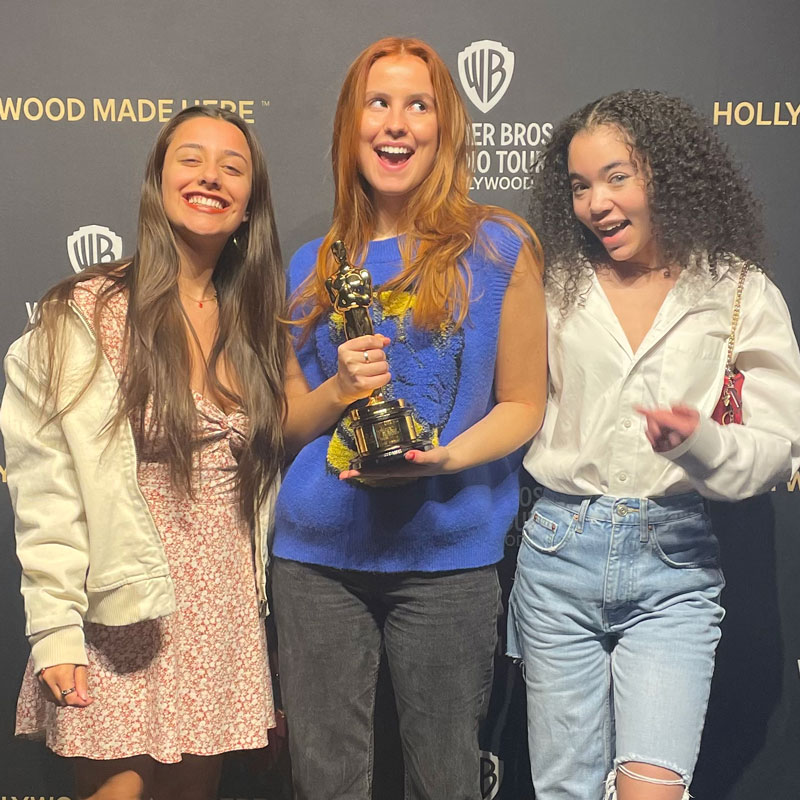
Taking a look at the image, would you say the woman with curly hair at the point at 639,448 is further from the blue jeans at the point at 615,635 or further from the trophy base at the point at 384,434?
the trophy base at the point at 384,434

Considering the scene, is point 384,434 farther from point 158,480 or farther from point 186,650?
point 186,650

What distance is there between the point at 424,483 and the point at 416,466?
0.14m

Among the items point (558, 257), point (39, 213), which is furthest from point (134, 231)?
point (558, 257)

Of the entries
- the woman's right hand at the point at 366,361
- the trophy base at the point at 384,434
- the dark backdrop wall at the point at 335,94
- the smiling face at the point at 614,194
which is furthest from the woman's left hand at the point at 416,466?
the dark backdrop wall at the point at 335,94

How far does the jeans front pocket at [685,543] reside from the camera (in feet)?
6.10

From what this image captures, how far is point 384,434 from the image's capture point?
1756mm

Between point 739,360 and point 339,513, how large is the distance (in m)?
0.91

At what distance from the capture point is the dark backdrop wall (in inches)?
97.0

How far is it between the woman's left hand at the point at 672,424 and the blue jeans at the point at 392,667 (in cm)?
50

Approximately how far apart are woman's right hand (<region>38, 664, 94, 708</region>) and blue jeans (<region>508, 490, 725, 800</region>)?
0.91 meters

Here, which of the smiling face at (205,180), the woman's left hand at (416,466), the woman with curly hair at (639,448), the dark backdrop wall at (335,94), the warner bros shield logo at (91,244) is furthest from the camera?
the warner bros shield logo at (91,244)

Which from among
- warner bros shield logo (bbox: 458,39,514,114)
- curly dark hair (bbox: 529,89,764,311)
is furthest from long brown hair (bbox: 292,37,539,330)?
warner bros shield logo (bbox: 458,39,514,114)

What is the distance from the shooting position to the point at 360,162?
78.6 inches

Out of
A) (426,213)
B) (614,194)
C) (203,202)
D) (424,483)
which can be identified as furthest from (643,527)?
(203,202)
